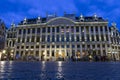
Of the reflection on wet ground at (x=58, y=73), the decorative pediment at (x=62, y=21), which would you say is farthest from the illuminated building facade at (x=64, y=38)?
the reflection on wet ground at (x=58, y=73)

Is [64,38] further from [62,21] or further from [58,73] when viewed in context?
[58,73]

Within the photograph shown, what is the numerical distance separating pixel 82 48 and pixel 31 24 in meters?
27.7

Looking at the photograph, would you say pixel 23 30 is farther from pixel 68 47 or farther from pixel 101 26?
pixel 101 26

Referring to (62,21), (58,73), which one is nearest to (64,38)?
(62,21)

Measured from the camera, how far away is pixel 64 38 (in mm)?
73188

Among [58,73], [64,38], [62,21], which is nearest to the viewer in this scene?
[58,73]

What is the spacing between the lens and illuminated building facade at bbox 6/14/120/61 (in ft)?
234

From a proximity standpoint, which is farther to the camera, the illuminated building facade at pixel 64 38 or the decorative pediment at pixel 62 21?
the decorative pediment at pixel 62 21

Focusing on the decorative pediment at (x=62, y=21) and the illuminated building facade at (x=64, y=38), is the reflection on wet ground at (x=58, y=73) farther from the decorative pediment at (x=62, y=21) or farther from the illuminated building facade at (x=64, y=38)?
the decorative pediment at (x=62, y=21)

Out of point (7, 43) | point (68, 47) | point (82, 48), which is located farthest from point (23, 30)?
point (82, 48)

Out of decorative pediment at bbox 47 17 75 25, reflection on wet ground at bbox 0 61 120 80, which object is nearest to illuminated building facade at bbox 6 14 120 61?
decorative pediment at bbox 47 17 75 25

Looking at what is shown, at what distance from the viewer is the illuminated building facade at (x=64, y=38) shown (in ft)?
234

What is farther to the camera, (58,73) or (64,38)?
(64,38)

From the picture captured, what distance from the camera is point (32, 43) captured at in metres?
75.6
